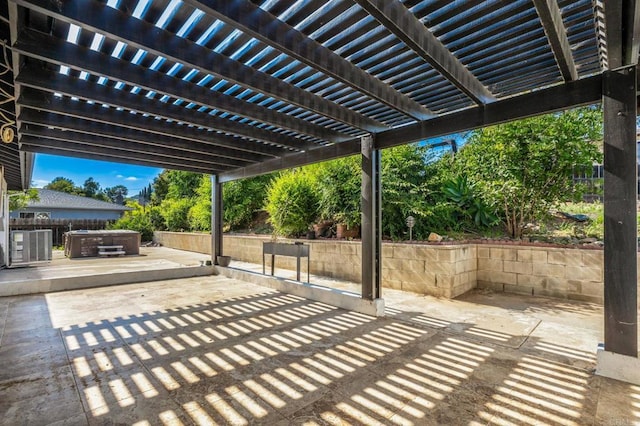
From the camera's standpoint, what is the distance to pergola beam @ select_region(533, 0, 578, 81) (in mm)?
1989

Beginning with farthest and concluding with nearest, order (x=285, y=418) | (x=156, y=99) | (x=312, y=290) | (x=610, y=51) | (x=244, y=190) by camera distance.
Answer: (x=244, y=190) < (x=312, y=290) < (x=156, y=99) < (x=610, y=51) < (x=285, y=418)

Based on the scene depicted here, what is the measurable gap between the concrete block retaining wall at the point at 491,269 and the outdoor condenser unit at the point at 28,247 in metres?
8.42

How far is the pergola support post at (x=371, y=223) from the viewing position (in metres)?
4.50

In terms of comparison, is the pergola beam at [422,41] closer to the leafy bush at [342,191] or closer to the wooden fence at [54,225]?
the leafy bush at [342,191]

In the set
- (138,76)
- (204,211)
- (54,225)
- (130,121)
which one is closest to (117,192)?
(54,225)

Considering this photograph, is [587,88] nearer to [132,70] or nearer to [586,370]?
[586,370]

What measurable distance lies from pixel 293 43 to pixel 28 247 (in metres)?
9.80

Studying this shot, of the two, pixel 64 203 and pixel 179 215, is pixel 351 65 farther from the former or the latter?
pixel 64 203

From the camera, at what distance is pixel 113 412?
2129mm

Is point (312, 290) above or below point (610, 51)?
below

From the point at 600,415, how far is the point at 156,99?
16.0 ft

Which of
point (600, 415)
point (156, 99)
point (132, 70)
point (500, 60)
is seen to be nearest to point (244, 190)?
point (156, 99)

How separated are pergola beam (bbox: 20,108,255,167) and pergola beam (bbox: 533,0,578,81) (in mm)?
4812

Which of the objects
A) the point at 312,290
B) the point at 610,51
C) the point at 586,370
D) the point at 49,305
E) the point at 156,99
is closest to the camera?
the point at 610,51
